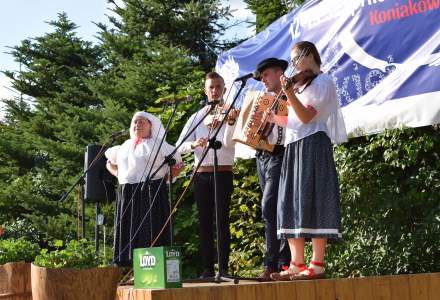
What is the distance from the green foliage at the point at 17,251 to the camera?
18.7ft

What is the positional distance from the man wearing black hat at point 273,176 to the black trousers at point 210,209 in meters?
0.46

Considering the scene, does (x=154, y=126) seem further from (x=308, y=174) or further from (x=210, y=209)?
(x=308, y=174)

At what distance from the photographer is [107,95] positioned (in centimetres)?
1325

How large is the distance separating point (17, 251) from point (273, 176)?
232 cm

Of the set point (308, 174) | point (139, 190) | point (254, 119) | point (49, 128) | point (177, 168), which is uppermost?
point (49, 128)

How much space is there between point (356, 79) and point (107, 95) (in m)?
8.53

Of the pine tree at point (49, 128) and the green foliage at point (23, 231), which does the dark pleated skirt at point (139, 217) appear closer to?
the pine tree at point (49, 128)

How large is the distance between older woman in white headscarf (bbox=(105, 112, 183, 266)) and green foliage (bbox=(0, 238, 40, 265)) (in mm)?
625

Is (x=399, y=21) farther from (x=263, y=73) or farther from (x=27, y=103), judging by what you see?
(x=27, y=103)

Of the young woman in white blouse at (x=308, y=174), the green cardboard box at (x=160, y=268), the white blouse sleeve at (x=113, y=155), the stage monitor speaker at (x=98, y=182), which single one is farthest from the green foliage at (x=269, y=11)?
the green cardboard box at (x=160, y=268)

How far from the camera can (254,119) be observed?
4312 millimetres

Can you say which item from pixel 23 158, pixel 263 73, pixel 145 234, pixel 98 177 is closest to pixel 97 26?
pixel 23 158

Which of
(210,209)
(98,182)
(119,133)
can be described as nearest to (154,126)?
(119,133)

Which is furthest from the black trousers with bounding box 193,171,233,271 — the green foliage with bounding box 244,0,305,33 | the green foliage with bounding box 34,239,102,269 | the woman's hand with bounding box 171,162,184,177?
the green foliage with bounding box 244,0,305,33
